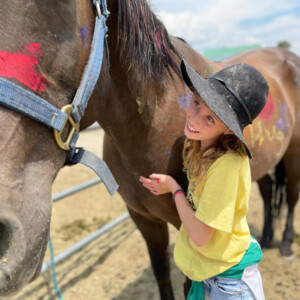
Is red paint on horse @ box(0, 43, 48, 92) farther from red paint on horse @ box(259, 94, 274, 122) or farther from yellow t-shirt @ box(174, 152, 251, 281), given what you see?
red paint on horse @ box(259, 94, 274, 122)

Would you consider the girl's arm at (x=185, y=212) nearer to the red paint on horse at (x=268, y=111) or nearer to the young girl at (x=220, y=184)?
the young girl at (x=220, y=184)

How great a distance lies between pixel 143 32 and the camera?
3.42 feet

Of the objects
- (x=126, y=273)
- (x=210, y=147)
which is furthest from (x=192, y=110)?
(x=126, y=273)

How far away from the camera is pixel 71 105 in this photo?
0.78 metres

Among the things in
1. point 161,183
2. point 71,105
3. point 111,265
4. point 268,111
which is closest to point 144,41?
point 71,105

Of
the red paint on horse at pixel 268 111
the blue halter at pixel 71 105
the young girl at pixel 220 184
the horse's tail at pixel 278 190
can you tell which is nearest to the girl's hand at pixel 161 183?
the young girl at pixel 220 184

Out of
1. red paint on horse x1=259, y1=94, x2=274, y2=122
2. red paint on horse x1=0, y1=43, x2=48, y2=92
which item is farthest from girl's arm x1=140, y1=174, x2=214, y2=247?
red paint on horse x1=259, y1=94, x2=274, y2=122

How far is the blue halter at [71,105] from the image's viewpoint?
0.66m

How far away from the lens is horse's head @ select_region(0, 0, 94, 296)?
0.63m

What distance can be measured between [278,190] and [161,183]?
2.03 meters

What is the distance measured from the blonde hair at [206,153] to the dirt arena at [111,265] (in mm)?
1530

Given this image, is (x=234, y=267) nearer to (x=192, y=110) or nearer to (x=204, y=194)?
(x=204, y=194)

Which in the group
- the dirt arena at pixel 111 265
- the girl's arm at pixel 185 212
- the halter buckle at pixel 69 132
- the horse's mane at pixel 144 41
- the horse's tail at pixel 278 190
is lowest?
the dirt arena at pixel 111 265

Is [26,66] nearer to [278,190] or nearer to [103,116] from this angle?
[103,116]
